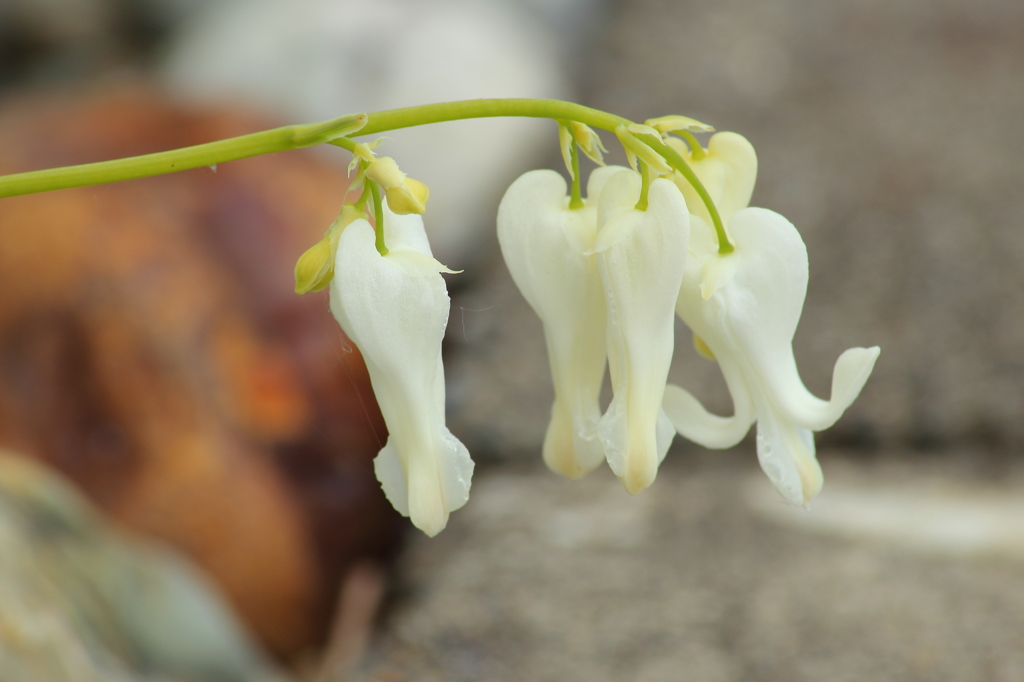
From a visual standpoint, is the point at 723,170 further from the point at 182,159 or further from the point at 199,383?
the point at 199,383

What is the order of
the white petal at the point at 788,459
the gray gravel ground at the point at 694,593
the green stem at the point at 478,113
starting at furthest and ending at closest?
1. the gray gravel ground at the point at 694,593
2. the white petal at the point at 788,459
3. the green stem at the point at 478,113

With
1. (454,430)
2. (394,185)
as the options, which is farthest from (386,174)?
(454,430)

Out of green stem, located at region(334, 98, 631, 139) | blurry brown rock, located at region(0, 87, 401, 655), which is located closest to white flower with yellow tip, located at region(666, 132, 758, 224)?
green stem, located at region(334, 98, 631, 139)

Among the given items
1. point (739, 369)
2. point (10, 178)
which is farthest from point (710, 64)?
point (10, 178)

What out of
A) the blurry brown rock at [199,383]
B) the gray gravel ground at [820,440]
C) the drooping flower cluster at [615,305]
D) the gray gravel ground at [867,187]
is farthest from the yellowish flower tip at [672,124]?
the gray gravel ground at [867,187]

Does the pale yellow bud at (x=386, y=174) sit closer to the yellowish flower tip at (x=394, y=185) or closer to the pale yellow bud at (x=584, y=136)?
the yellowish flower tip at (x=394, y=185)

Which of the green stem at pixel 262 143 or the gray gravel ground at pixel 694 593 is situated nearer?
the green stem at pixel 262 143

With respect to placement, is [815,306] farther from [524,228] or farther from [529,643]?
[524,228]
